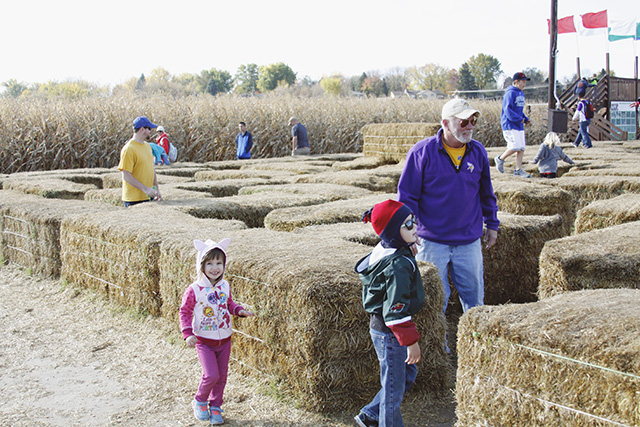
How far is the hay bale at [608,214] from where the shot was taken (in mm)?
6672

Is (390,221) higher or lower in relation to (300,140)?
lower

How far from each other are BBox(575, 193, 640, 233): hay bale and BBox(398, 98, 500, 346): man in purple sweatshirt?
2957mm

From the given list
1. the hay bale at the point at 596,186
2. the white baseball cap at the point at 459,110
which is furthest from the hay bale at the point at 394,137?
the white baseball cap at the point at 459,110

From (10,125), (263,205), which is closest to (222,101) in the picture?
(10,125)

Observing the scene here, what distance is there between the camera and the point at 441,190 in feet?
14.7

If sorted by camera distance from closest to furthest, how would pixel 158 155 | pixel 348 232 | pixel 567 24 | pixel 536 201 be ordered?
pixel 348 232 < pixel 536 201 < pixel 158 155 < pixel 567 24

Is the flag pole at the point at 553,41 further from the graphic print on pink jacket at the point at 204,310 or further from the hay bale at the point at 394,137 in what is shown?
the graphic print on pink jacket at the point at 204,310

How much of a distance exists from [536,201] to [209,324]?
564cm

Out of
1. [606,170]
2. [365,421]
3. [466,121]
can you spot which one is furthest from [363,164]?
[365,421]

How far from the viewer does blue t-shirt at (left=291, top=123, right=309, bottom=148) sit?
724 inches

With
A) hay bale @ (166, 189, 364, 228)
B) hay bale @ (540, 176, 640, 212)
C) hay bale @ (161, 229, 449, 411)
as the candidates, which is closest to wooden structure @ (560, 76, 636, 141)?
hay bale @ (540, 176, 640, 212)

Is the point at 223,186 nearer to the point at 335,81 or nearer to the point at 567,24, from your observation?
the point at 567,24

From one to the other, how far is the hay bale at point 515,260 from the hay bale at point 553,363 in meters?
2.86

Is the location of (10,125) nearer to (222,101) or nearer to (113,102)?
(113,102)
